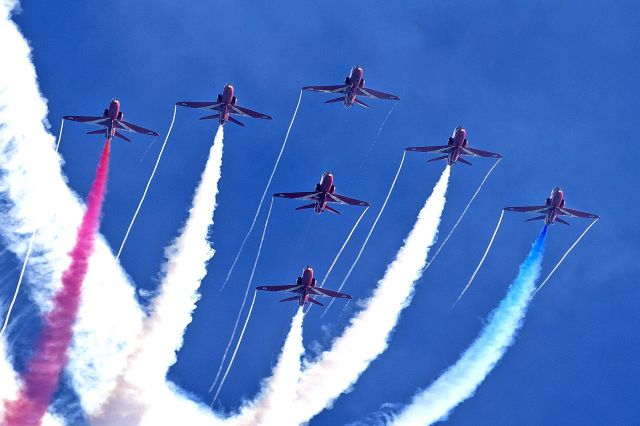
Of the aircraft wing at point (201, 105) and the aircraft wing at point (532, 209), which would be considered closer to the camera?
the aircraft wing at point (201, 105)

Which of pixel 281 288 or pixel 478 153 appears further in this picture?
pixel 478 153

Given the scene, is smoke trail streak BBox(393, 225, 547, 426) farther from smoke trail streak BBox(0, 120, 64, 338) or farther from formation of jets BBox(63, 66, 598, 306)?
smoke trail streak BBox(0, 120, 64, 338)

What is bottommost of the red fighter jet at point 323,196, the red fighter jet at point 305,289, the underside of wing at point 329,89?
the red fighter jet at point 305,289

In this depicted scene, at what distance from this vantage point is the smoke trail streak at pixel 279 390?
404 ft

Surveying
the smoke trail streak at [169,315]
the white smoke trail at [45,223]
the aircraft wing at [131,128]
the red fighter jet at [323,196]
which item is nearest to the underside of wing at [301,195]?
the red fighter jet at [323,196]

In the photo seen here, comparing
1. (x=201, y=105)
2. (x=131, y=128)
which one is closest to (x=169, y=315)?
(x=131, y=128)

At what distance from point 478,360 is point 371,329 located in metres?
8.97

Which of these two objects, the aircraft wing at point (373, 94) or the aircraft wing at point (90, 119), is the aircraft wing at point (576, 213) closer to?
the aircraft wing at point (373, 94)

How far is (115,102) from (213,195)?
408 inches

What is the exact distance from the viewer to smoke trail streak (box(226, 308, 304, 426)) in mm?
123188

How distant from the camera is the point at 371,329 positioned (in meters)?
129

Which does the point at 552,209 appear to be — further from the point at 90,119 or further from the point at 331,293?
the point at 90,119

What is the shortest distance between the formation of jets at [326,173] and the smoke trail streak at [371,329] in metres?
2.62

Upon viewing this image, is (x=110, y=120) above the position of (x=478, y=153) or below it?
below
